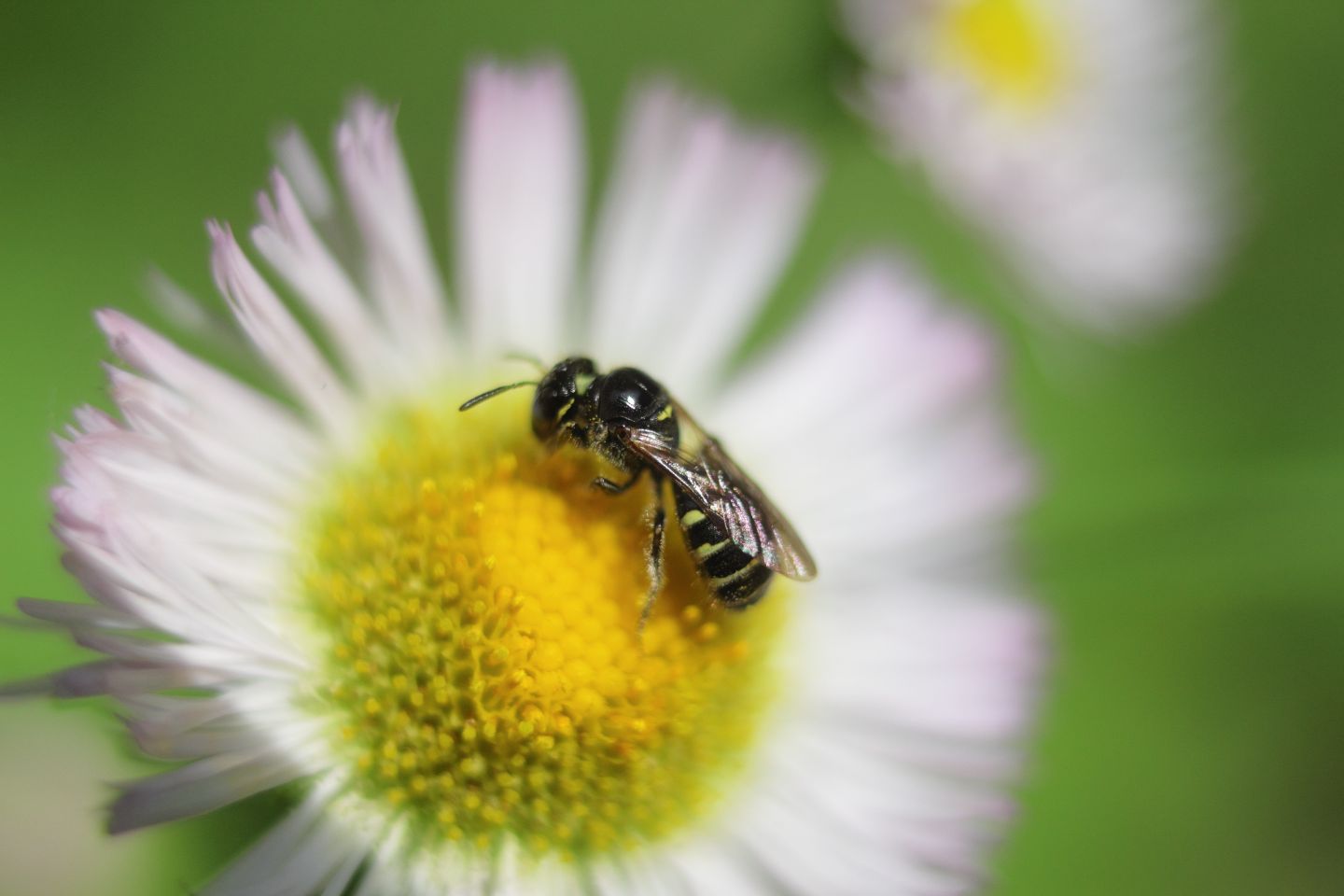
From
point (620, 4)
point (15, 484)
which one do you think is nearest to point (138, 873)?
point (15, 484)

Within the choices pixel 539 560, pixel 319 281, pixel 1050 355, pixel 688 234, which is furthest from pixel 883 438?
pixel 1050 355

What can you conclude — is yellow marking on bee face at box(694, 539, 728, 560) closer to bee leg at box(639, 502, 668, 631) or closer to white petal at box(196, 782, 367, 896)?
bee leg at box(639, 502, 668, 631)

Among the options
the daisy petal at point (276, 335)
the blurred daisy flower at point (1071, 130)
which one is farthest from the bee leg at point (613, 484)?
the blurred daisy flower at point (1071, 130)

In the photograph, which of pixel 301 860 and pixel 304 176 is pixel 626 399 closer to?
pixel 304 176

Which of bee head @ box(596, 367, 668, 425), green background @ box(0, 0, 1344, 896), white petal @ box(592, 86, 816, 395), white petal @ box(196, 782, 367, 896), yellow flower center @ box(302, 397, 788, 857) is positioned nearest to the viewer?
white petal @ box(196, 782, 367, 896)

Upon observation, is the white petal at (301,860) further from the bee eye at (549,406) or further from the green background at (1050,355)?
the bee eye at (549,406)

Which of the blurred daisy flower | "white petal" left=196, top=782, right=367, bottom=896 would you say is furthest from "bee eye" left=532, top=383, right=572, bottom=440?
the blurred daisy flower
